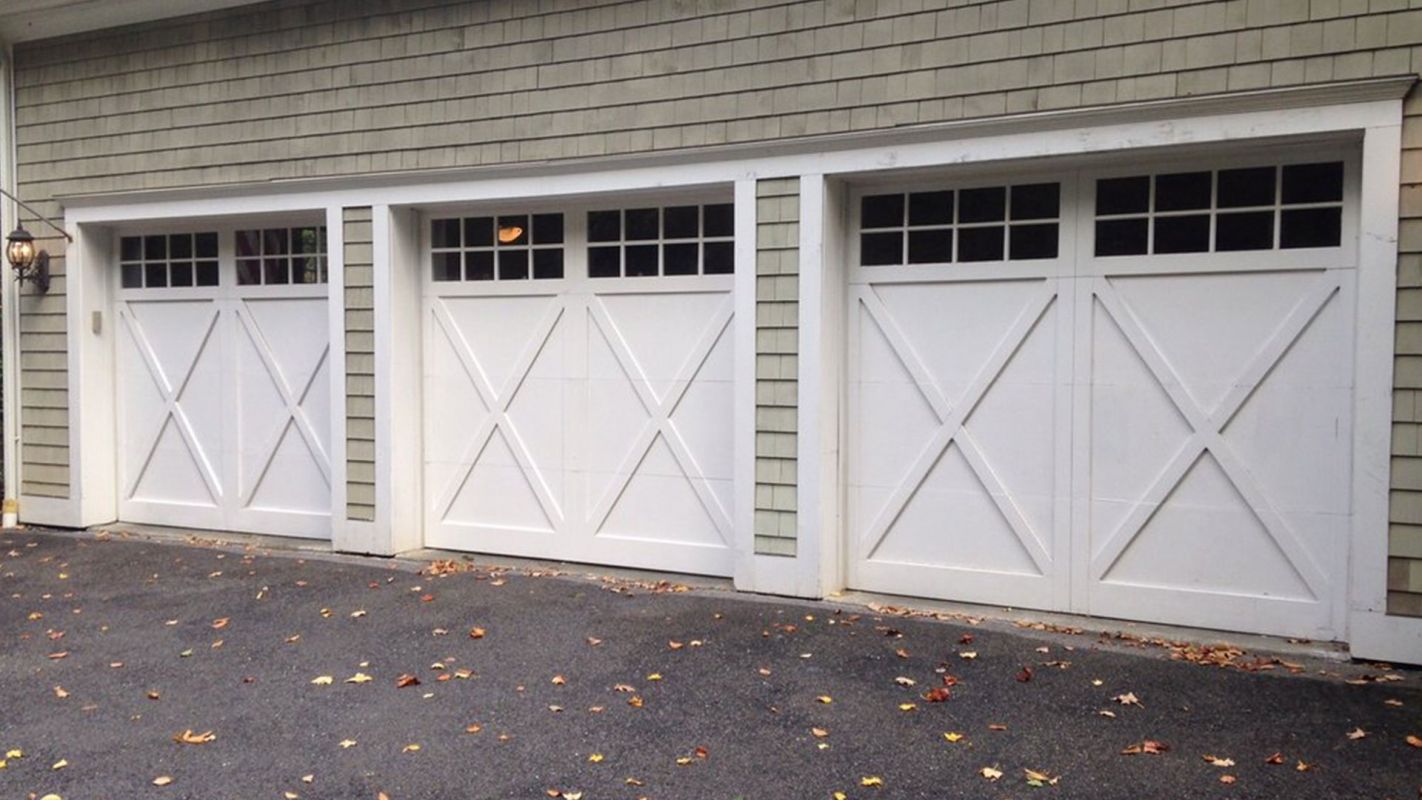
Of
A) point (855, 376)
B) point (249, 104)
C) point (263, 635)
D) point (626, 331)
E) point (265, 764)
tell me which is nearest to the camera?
point (265, 764)

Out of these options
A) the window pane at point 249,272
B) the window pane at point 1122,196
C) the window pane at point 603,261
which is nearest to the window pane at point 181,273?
the window pane at point 249,272

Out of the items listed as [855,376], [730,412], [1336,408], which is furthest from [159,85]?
[1336,408]

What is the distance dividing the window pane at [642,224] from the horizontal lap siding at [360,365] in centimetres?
176

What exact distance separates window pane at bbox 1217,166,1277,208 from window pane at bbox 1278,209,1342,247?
0.28 ft

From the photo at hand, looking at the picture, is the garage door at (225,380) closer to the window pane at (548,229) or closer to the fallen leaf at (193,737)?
the window pane at (548,229)

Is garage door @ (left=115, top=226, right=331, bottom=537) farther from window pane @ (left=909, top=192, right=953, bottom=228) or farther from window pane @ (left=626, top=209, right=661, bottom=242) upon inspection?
window pane @ (left=909, top=192, right=953, bottom=228)

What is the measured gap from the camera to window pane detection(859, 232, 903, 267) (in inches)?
236

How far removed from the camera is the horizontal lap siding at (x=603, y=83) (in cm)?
486

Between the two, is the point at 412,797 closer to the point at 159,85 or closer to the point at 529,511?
the point at 529,511

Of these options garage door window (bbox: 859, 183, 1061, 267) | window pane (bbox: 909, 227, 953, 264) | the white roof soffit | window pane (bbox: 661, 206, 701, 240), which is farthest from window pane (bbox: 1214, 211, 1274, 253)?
the white roof soffit

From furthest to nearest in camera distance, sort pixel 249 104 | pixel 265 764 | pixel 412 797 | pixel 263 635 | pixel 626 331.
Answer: pixel 249 104 < pixel 626 331 < pixel 263 635 < pixel 265 764 < pixel 412 797

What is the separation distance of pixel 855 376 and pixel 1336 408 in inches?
91.8

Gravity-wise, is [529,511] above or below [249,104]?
below

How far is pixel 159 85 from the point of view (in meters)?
7.68
